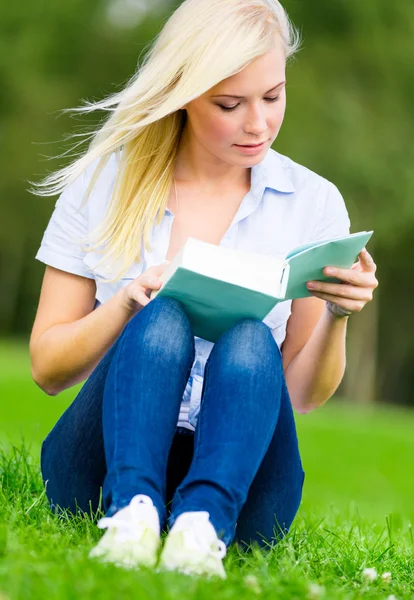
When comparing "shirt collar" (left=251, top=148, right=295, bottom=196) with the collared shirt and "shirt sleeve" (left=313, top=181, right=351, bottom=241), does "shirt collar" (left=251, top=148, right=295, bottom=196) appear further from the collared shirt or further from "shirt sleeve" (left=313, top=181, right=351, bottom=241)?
"shirt sleeve" (left=313, top=181, right=351, bottom=241)

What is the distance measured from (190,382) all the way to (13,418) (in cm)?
752

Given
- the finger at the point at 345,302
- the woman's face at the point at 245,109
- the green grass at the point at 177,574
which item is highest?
the woman's face at the point at 245,109

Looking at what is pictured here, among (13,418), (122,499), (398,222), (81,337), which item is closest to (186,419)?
(81,337)

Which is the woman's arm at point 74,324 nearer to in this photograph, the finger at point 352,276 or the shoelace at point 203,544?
the finger at point 352,276

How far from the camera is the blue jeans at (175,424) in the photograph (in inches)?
86.4

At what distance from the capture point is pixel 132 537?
2.03 meters

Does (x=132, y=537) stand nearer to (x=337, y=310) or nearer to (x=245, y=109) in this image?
A: (x=337, y=310)

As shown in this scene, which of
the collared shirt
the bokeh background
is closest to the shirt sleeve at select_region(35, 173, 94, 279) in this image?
the collared shirt

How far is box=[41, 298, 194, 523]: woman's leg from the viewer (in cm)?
221

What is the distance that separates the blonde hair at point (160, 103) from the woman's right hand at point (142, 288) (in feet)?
0.94

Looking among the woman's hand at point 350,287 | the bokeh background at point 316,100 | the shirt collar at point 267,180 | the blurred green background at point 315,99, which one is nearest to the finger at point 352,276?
the woman's hand at point 350,287

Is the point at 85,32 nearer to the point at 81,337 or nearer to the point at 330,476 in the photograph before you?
the point at 330,476

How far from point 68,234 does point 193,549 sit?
1.23 metres

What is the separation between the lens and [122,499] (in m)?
2.15
